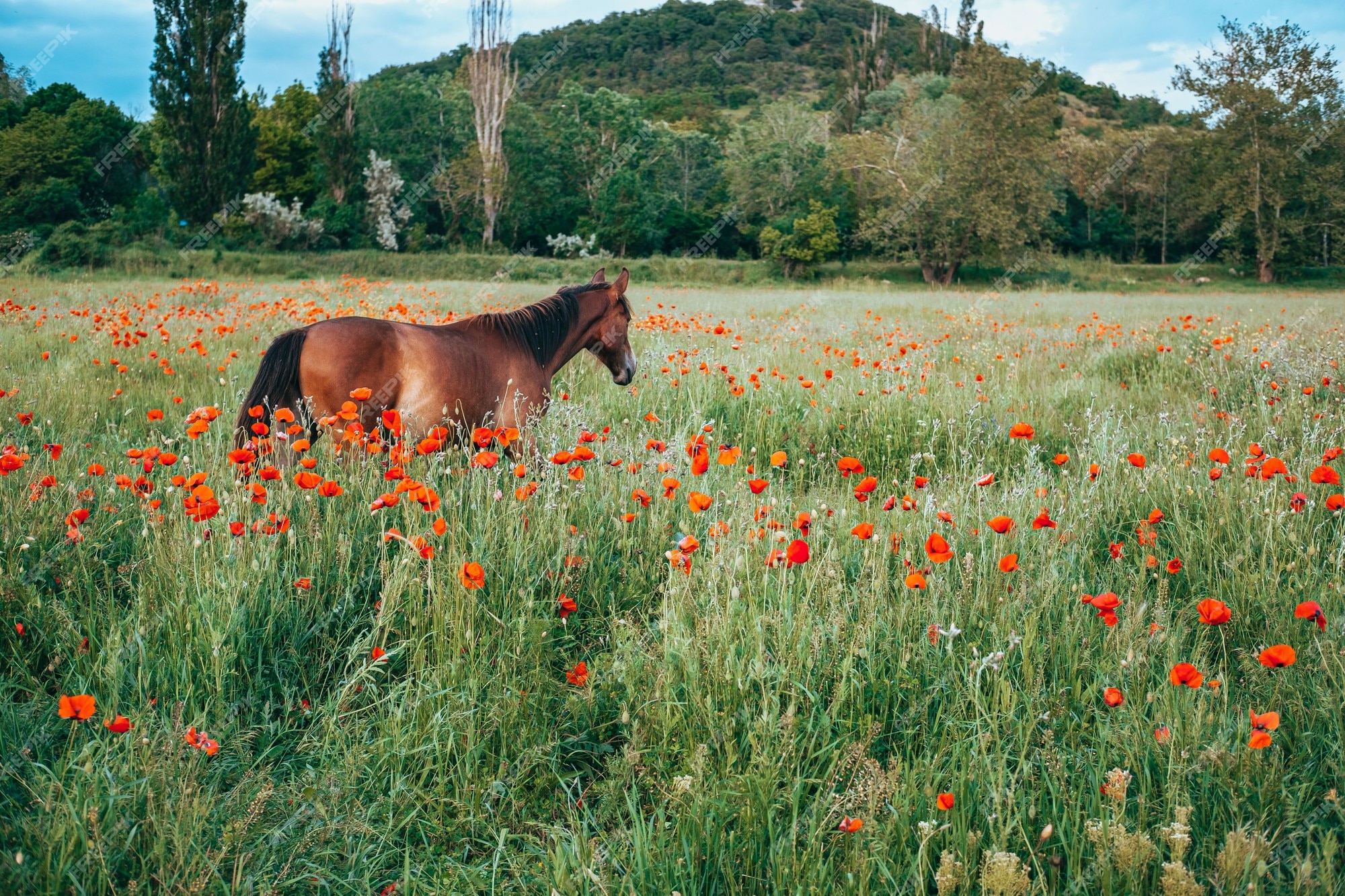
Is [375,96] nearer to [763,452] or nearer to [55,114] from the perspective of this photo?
[55,114]

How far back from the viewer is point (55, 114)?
46.3 metres

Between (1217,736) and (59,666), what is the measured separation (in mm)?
3346

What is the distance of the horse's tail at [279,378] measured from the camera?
4.20m

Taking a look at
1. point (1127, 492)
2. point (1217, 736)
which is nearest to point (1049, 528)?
point (1127, 492)

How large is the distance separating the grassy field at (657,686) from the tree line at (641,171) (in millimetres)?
28584

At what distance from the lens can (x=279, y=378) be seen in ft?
13.9

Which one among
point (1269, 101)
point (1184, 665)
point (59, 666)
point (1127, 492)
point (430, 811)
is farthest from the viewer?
point (1269, 101)

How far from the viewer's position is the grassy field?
1.74m

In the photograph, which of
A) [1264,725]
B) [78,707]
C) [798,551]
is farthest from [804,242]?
[78,707]

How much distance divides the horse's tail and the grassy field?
65 centimetres

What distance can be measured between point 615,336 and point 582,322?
29cm

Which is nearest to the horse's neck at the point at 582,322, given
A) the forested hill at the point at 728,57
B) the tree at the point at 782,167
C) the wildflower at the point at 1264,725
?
the wildflower at the point at 1264,725

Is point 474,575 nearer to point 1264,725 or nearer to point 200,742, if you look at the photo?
point 200,742

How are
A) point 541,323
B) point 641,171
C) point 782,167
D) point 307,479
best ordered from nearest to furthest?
1. point 307,479
2. point 541,323
3. point 782,167
4. point 641,171
